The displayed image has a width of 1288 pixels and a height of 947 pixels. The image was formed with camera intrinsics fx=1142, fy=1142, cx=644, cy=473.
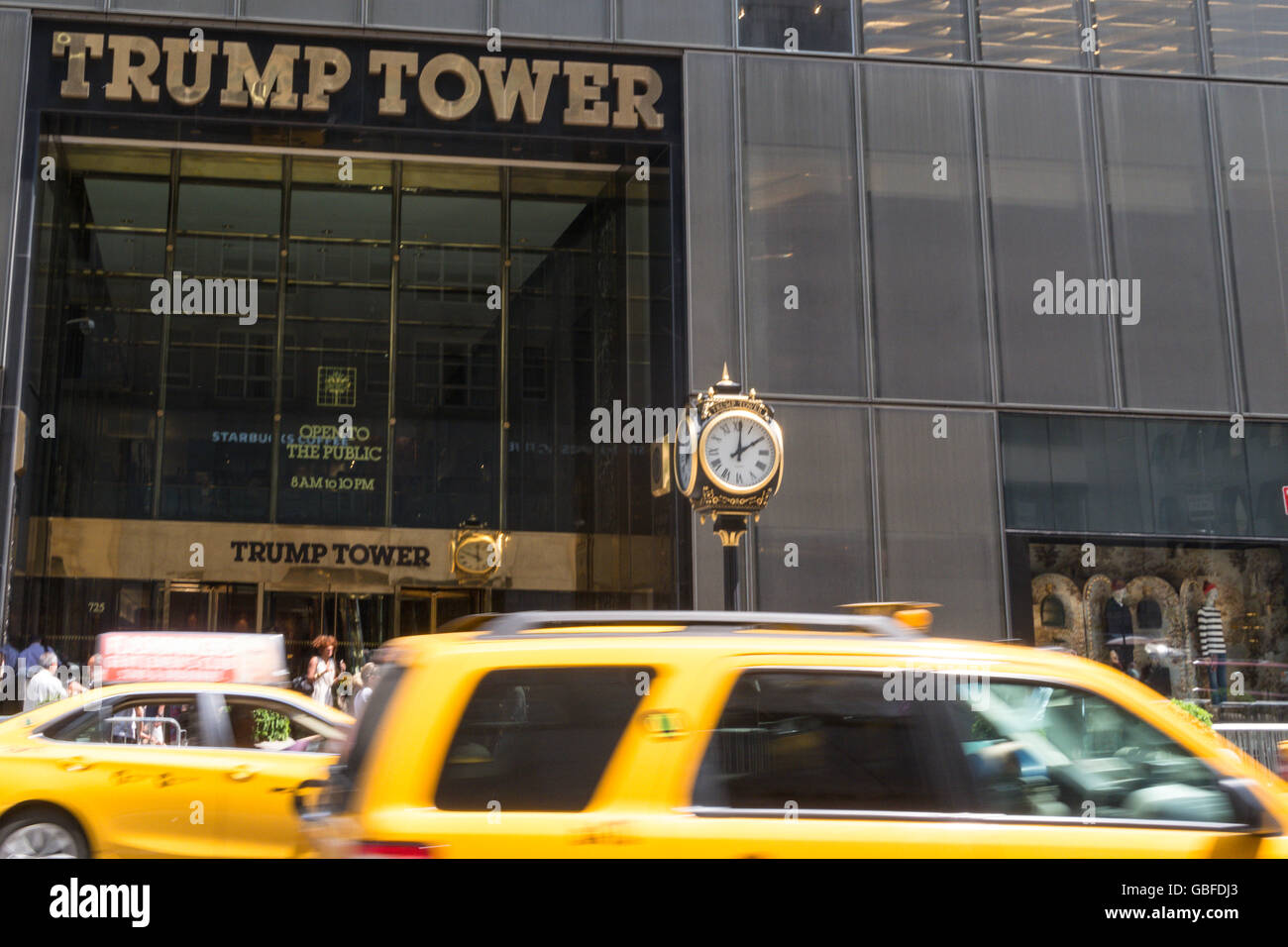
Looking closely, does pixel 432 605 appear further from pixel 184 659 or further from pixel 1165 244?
pixel 1165 244

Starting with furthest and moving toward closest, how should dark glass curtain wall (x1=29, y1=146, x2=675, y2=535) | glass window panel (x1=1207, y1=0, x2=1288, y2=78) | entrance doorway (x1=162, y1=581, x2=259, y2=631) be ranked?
entrance doorway (x1=162, y1=581, x2=259, y2=631)
dark glass curtain wall (x1=29, y1=146, x2=675, y2=535)
glass window panel (x1=1207, y1=0, x2=1288, y2=78)

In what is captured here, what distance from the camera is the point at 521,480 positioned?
2145 centimetres

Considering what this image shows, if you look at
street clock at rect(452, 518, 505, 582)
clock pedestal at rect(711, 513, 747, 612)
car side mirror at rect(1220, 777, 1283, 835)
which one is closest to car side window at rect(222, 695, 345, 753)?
clock pedestal at rect(711, 513, 747, 612)

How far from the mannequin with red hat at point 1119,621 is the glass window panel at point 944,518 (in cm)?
155

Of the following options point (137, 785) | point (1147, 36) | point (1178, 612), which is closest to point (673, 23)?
point (1147, 36)

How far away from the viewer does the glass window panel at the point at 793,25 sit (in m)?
16.2

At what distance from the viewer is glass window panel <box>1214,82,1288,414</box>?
52.9 feet

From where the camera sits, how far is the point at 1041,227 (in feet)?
52.9

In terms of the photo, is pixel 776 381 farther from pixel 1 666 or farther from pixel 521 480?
pixel 1 666

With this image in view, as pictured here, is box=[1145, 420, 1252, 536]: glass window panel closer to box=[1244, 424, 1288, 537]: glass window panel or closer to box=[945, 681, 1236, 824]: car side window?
box=[1244, 424, 1288, 537]: glass window panel

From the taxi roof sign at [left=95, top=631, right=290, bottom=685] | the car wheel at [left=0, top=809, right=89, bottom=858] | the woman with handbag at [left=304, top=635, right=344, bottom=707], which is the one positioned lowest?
the car wheel at [left=0, top=809, right=89, bottom=858]

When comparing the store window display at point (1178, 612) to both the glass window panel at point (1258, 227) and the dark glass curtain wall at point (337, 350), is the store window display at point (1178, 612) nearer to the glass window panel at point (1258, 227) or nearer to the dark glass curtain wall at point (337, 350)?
the glass window panel at point (1258, 227)

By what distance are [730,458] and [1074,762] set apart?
7717 mm

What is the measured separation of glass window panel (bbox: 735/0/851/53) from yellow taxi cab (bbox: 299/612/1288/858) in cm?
1424
